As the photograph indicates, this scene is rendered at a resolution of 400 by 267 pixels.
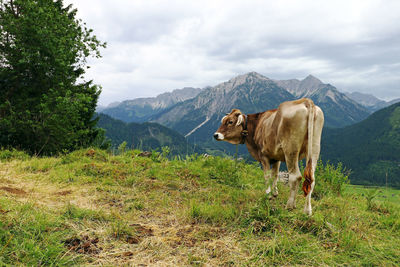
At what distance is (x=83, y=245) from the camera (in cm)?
324

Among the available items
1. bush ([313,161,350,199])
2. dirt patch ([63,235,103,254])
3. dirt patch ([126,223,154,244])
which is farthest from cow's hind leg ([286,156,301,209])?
dirt patch ([63,235,103,254])

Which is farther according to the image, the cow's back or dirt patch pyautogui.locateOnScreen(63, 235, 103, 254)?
the cow's back

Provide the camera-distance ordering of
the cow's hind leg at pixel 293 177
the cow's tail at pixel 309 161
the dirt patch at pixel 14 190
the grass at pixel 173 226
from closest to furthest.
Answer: the grass at pixel 173 226 → the cow's tail at pixel 309 161 → the cow's hind leg at pixel 293 177 → the dirt patch at pixel 14 190

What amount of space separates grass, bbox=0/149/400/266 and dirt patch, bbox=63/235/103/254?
0.05 feet

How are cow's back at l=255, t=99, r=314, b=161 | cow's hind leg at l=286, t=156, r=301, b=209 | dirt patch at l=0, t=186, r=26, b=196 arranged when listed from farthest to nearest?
dirt patch at l=0, t=186, r=26, b=196 < cow's hind leg at l=286, t=156, r=301, b=209 < cow's back at l=255, t=99, r=314, b=161

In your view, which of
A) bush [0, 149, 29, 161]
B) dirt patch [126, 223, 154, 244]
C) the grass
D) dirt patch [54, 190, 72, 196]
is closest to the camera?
the grass

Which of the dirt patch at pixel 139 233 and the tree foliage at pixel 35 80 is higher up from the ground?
the tree foliage at pixel 35 80

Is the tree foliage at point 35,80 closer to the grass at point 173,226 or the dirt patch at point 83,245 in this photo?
the grass at point 173,226

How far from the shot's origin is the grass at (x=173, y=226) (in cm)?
312

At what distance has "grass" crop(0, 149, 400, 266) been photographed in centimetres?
312

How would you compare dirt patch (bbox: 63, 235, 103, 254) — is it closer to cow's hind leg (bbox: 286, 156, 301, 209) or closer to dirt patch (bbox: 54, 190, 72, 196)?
dirt patch (bbox: 54, 190, 72, 196)

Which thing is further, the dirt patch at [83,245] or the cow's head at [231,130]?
the cow's head at [231,130]

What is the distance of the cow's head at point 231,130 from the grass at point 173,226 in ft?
4.32

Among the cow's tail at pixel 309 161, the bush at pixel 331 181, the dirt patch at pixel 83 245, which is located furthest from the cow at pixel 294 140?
the dirt patch at pixel 83 245
